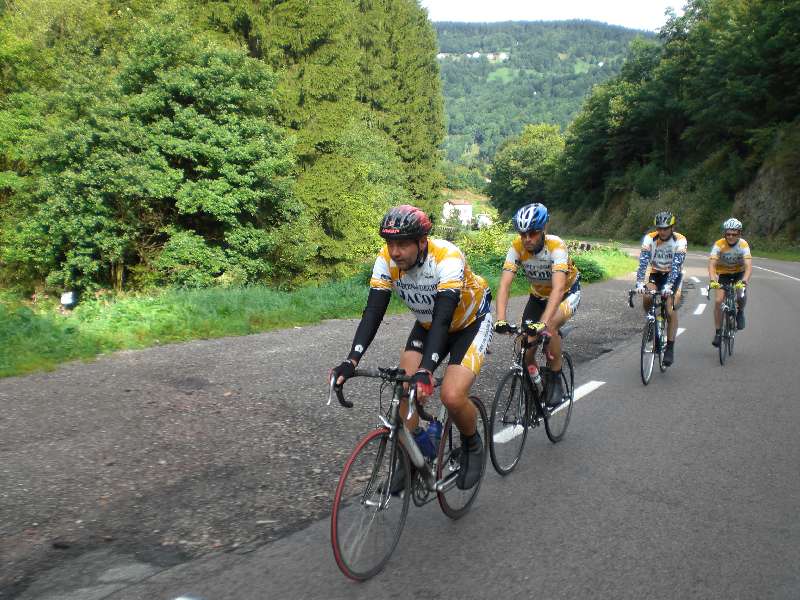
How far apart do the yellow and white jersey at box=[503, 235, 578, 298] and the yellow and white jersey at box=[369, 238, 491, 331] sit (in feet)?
5.30

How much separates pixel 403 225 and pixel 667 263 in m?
6.04

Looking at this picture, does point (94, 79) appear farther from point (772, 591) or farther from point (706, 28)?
point (706, 28)

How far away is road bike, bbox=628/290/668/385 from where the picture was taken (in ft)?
24.7

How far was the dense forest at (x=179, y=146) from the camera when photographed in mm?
18578

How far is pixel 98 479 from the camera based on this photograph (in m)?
4.11

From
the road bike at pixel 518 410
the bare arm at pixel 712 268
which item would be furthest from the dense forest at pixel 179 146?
the road bike at pixel 518 410

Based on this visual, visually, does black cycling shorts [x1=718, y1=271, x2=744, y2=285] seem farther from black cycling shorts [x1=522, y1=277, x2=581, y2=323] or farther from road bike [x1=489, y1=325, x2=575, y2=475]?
road bike [x1=489, y1=325, x2=575, y2=475]

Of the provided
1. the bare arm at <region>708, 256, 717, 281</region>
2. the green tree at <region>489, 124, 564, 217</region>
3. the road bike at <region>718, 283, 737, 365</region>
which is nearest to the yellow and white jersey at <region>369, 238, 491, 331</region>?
the road bike at <region>718, 283, 737, 365</region>

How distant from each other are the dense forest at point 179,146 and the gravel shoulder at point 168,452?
12.0 meters

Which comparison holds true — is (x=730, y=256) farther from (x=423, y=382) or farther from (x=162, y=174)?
(x=162, y=174)

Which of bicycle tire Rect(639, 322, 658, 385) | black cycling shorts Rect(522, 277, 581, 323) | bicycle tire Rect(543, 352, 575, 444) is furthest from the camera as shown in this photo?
bicycle tire Rect(639, 322, 658, 385)

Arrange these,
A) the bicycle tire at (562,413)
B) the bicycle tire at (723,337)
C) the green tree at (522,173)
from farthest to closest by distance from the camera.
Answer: the green tree at (522,173)
the bicycle tire at (723,337)
the bicycle tire at (562,413)

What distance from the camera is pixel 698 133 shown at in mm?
52219

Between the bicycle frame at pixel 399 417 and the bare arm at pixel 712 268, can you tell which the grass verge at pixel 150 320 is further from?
the bare arm at pixel 712 268
